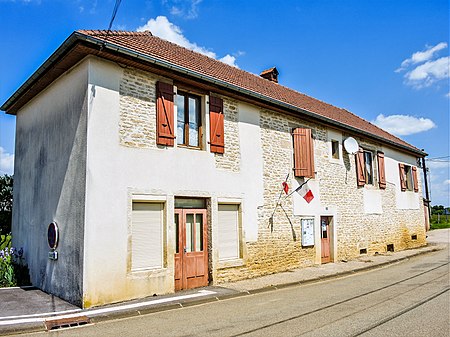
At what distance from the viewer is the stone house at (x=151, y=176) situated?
8.30m

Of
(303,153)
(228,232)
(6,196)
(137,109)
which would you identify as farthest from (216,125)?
(6,196)

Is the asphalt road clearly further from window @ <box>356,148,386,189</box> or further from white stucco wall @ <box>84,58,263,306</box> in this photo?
window @ <box>356,148,386,189</box>

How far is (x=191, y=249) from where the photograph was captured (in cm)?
1002

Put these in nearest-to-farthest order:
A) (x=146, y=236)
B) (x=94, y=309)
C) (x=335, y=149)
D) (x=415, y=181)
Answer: (x=94, y=309)
(x=146, y=236)
(x=335, y=149)
(x=415, y=181)

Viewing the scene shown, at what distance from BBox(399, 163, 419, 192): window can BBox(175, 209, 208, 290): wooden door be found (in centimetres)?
1477

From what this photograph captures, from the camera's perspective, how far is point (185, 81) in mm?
10055

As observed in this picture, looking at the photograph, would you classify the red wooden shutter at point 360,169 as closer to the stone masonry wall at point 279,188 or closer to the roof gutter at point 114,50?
the stone masonry wall at point 279,188

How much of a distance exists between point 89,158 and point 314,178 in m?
8.57

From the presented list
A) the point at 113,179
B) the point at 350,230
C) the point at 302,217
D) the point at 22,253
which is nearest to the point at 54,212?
the point at 113,179

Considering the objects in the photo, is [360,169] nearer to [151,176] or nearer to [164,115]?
[164,115]

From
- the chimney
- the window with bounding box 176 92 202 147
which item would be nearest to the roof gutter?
the window with bounding box 176 92 202 147

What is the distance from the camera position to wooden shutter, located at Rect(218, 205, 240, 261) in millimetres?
10758

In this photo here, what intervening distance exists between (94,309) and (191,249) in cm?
301

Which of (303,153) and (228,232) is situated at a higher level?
(303,153)
